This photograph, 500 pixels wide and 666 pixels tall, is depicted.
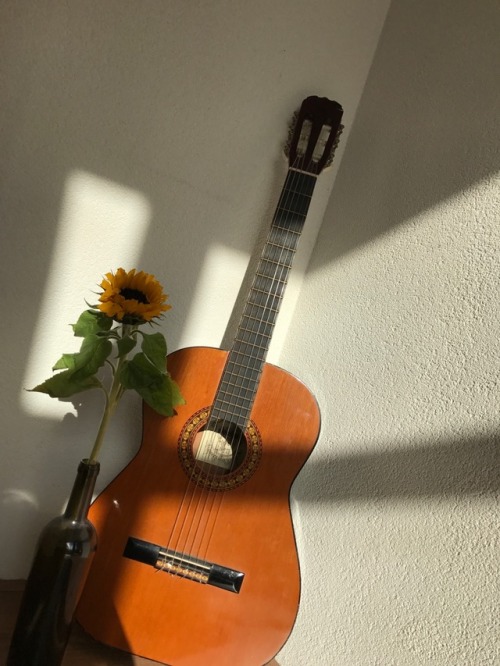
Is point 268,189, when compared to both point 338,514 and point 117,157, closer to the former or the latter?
point 117,157

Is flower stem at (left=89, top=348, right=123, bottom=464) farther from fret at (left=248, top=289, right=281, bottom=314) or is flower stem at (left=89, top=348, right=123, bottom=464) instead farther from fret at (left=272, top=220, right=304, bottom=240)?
fret at (left=272, top=220, right=304, bottom=240)

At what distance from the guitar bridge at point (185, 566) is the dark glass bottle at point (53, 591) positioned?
125 mm

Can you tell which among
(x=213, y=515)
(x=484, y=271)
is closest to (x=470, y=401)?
(x=484, y=271)

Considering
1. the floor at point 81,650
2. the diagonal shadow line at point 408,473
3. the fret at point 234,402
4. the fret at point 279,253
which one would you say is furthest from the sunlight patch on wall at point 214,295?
the floor at point 81,650

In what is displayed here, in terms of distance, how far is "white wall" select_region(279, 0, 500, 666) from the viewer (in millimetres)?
931

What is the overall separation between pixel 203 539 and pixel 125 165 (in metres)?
0.85

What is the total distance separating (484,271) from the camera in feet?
3.27

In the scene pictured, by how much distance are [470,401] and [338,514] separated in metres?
0.41

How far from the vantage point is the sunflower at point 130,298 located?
108 centimetres

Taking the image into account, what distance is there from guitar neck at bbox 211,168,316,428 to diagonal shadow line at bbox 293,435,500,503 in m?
0.23

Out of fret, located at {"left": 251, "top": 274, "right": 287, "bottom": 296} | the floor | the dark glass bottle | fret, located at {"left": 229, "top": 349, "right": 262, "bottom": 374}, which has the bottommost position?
the floor

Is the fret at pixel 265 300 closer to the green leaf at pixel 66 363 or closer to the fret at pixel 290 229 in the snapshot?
the fret at pixel 290 229

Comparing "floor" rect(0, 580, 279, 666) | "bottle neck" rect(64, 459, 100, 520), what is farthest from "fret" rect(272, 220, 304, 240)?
"floor" rect(0, 580, 279, 666)

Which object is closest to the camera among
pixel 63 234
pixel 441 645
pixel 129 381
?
pixel 441 645
